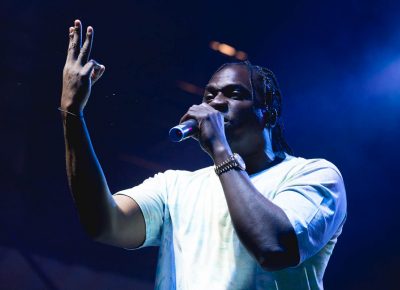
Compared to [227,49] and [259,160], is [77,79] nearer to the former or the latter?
[259,160]

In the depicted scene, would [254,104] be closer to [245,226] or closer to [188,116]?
[188,116]

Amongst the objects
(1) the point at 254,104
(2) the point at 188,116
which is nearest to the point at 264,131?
(1) the point at 254,104

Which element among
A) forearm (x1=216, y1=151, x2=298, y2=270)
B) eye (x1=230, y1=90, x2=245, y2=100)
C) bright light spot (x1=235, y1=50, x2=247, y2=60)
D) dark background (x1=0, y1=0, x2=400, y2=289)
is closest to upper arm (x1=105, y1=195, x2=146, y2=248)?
forearm (x1=216, y1=151, x2=298, y2=270)

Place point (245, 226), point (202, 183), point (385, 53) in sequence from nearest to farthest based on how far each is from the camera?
point (245, 226) → point (202, 183) → point (385, 53)

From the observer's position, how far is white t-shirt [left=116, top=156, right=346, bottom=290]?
132cm

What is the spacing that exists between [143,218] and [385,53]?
9.29ft

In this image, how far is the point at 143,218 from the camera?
63.9 inches

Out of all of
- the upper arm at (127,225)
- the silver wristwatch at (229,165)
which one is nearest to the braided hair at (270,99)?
the silver wristwatch at (229,165)

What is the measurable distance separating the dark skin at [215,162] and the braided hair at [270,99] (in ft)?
0.23

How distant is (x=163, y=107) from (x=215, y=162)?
7.73 ft

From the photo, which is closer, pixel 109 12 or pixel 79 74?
pixel 79 74

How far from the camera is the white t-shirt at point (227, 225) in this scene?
1.32 metres

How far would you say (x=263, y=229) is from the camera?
3.95 ft

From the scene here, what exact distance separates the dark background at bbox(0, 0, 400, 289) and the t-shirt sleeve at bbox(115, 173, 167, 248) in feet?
5.87
